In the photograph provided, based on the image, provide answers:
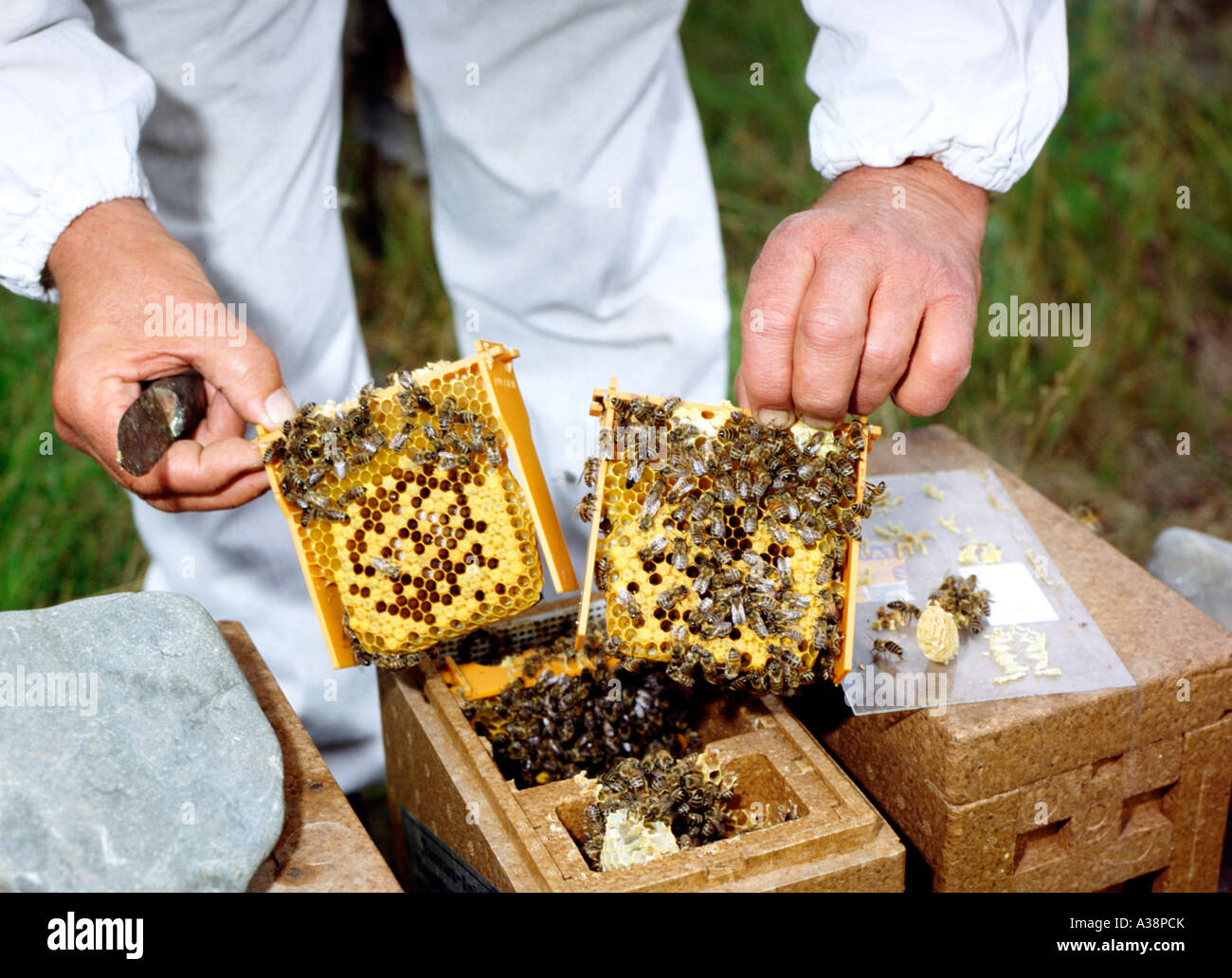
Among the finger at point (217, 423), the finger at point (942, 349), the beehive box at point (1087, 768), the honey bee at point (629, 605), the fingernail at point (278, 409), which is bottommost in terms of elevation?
the beehive box at point (1087, 768)

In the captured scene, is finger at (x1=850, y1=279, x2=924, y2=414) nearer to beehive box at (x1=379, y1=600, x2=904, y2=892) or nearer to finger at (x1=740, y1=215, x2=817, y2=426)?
finger at (x1=740, y1=215, x2=817, y2=426)

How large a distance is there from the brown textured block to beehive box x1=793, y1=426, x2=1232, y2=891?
1.21 m

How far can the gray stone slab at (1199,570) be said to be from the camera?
10.4 ft

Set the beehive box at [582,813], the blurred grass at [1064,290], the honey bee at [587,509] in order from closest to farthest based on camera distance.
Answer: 1. the beehive box at [582,813]
2. the honey bee at [587,509]
3. the blurred grass at [1064,290]

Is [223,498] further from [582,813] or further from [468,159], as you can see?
[468,159]

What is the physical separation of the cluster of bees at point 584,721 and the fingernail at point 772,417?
2.24ft

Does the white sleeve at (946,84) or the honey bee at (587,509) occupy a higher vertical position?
the white sleeve at (946,84)

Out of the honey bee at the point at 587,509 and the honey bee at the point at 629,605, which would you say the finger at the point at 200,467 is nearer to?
the honey bee at the point at 587,509

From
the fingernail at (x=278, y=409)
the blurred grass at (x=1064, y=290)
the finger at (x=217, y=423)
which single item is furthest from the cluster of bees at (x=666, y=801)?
the blurred grass at (x=1064, y=290)

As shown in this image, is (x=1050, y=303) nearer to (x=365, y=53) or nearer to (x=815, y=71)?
(x=815, y=71)

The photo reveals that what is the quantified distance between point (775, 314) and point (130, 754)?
155 centimetres

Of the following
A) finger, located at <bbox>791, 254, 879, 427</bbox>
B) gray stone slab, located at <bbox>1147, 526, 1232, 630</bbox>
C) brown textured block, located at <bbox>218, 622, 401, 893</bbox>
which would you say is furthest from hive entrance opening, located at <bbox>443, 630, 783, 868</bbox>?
gray stone slab, located at <bbox>1147, 526, 1232, 630</bbox>

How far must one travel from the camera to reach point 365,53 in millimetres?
6250
